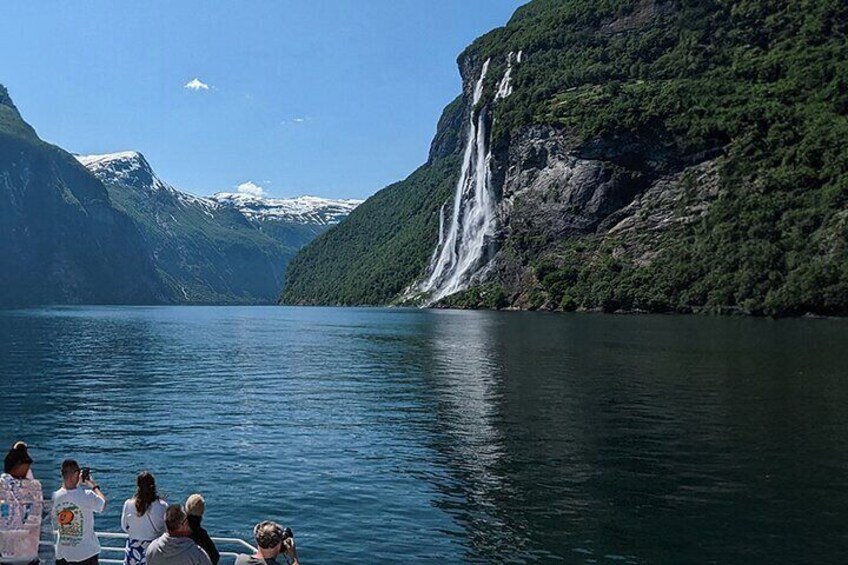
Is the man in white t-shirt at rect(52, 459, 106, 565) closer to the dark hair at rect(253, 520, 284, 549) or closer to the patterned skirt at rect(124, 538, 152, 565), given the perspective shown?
the patterned skirt at rect(124, 538, 152, 565)

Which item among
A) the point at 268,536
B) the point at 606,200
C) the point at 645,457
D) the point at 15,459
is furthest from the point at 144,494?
the point at 606,200

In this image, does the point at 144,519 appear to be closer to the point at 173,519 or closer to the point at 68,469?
the point at 68,469

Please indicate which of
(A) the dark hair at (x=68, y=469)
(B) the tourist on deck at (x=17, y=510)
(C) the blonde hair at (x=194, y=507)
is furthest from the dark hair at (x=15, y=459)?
(C) the blonde hair at (x=194, y=507)

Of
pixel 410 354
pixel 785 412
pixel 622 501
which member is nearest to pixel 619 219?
pixel 410 354

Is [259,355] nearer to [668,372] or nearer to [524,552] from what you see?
[668,372]

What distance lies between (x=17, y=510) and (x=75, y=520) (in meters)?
0.92

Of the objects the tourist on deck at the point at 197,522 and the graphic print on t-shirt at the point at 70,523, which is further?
the graphic print on t-shirt at the point at 70,523

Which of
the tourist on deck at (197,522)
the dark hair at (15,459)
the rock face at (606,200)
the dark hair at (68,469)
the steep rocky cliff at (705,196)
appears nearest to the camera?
the tourist on deck at (197,522)

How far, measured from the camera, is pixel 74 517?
11555 millimetres

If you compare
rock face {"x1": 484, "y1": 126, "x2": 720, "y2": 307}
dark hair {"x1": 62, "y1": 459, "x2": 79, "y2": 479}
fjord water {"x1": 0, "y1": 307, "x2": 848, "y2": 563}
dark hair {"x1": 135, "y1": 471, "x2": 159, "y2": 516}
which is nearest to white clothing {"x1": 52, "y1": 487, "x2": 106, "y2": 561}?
dark hair {"x1": 62, "y1": 459, "x2": 79, "y2": 479}

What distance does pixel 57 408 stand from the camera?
1624 inches

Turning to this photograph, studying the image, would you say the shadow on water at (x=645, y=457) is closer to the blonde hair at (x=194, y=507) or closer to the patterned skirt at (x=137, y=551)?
the patterned skirt at (x=137, y=551)

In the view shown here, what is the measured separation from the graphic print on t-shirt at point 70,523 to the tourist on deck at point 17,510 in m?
0.44

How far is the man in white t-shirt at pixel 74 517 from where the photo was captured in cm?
1150
